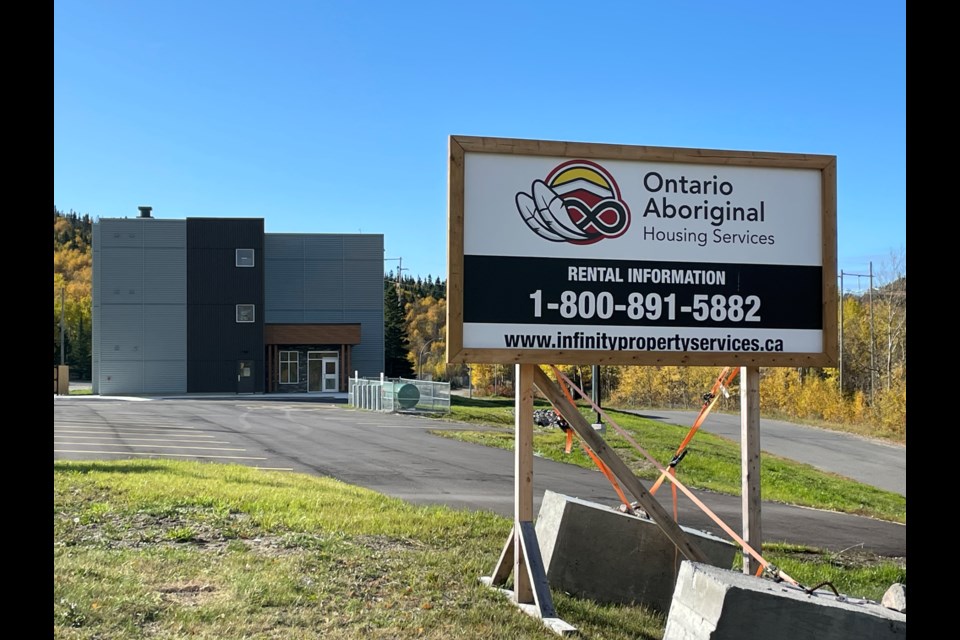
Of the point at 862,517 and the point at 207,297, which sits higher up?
the point at 207,297

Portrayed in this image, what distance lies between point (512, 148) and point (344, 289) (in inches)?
1962

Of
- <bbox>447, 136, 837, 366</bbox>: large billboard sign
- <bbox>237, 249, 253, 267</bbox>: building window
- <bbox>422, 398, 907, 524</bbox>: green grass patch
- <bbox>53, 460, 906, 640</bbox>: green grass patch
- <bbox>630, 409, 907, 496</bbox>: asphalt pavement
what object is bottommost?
<bbox>630, 409, 907, 496</bbox>: asphalt pavement

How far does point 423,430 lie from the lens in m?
26.2

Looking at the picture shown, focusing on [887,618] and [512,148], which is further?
[512,148]

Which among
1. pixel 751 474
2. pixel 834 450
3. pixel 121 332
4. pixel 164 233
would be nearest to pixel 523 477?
pixel 751 474

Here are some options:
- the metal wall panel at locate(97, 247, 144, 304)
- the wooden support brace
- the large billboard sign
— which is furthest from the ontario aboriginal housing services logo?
the metal wall panel at locate(97, 247, 144, 304)

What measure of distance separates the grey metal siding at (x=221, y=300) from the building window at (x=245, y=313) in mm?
269

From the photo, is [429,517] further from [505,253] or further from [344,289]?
[344,289]

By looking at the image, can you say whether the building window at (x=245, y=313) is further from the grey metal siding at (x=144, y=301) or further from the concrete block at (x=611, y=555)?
the concrete block at (x=611, y=555)

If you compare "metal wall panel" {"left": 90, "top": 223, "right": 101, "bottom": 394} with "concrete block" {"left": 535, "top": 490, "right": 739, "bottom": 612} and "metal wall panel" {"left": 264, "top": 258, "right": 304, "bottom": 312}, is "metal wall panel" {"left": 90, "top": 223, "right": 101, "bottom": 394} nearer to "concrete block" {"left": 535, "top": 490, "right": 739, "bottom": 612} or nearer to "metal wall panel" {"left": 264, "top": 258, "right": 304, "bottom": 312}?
"metal wall panel" {"left": 264, "top": 258, "right": 304, "bottom": 312}

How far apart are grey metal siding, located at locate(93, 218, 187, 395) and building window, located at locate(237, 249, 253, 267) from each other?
138 inches

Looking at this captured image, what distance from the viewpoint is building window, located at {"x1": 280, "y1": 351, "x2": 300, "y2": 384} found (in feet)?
183

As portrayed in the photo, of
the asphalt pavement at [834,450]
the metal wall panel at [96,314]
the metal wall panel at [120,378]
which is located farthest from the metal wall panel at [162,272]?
the asphalt pavement at [834,450]
